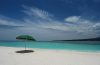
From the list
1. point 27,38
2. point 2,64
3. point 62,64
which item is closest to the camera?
point 2,64

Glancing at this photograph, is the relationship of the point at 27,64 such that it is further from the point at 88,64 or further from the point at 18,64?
the point at 88,64

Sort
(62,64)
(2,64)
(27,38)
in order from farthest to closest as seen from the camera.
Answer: (27,38), (62,64), (2,64)

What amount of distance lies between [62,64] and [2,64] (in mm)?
2951

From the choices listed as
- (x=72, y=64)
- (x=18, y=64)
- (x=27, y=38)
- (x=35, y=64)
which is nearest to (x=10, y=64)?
(x=18, y=64)

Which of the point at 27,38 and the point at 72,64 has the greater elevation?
the point at 27,38

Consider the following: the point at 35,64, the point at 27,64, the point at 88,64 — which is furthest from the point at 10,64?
the point at 88,64

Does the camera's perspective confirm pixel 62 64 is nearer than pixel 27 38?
Yes

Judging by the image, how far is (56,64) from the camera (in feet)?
18.6

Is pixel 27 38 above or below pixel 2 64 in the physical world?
above

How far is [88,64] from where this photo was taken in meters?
5.87

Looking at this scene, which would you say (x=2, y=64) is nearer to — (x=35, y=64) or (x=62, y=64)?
(x=35, y=64)

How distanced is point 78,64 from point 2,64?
3788 millimetres

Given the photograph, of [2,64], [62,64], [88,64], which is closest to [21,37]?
[2,64]

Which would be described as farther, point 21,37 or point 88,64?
point 21,37
